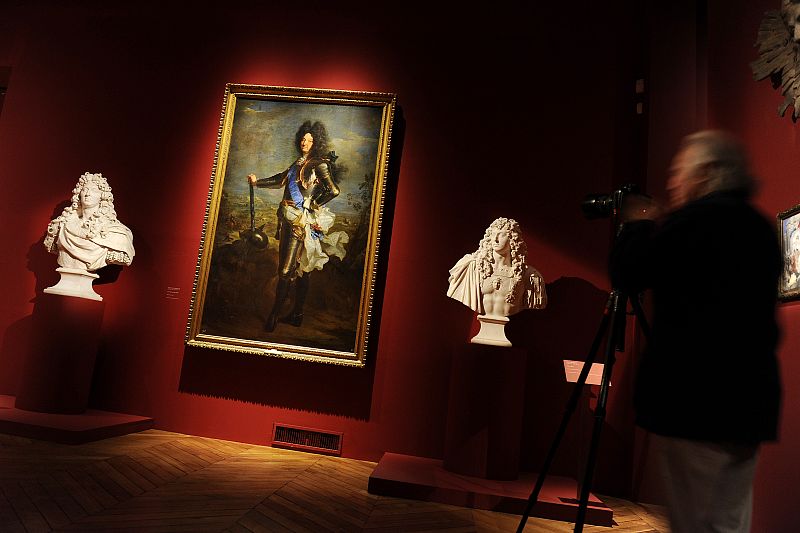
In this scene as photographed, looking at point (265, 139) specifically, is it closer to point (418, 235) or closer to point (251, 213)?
point (251, 213)

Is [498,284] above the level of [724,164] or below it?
below

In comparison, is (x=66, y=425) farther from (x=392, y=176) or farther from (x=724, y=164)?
(x=724, y=164)

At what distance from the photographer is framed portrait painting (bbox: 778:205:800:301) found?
2883 mm

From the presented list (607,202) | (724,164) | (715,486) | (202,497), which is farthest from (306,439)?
(724,164)

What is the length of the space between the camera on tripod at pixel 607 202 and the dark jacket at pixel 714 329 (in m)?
1.06

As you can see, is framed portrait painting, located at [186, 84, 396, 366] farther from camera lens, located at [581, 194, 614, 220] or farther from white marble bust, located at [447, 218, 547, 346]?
camera lens, located at [581, 194, 614, 220]

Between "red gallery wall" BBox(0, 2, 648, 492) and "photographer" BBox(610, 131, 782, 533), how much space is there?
3.01 m

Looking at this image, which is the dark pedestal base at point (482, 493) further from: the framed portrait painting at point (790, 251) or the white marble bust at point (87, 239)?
the white marble bust at point (87, 239)

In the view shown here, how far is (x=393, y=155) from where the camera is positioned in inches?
194

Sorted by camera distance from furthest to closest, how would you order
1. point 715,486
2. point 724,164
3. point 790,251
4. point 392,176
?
point 392,176 → point 790,251 → point 724,164 → point 715,486

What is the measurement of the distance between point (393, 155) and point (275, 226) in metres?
1.18

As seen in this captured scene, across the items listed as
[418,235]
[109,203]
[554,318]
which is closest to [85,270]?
[109,203]

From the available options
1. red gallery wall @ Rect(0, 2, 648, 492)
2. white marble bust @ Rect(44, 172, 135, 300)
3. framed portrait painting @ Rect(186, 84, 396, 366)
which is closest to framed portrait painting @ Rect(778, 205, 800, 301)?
red gallery wall @ Rect(0, 2, 648, 492)

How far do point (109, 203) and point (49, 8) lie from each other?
237 cm
